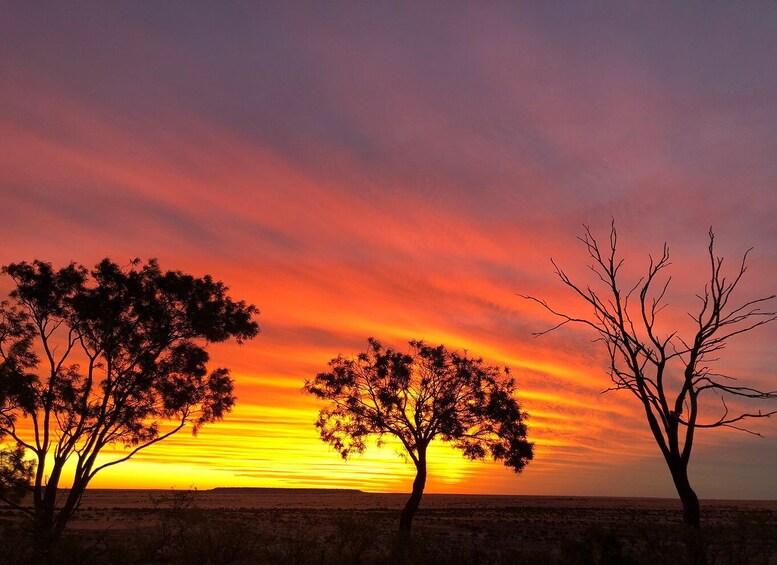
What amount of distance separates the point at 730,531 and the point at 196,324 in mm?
23535

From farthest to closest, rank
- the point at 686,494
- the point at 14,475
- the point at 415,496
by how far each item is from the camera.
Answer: the point at 415,496 → the point at 14,475 → the point at 686,494

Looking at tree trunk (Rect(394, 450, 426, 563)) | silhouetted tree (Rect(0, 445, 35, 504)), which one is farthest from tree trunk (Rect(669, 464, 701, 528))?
silhouetted tree (Rect(0, 445, 35, 504))

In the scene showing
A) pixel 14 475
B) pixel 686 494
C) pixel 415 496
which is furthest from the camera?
pixel 415 496

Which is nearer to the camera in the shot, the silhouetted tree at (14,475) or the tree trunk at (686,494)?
the tree trunk at (686,494)

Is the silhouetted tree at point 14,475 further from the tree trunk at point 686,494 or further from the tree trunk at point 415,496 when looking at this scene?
the tree trunk at point 686,494

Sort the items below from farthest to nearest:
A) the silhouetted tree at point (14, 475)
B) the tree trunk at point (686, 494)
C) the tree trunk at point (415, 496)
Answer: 1. the tree trunk at point (415, 496)
2. the silhouetted tree at point (14, 475)
3. the tree trunk at point (686, 494)

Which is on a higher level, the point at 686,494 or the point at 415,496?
the point at 686,494

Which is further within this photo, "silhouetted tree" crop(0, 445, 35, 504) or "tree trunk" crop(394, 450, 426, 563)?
"tree trunk" crop(394, 450, 426, 563)

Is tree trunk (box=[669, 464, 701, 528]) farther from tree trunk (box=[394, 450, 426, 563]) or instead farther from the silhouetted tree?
the silhouetted tree

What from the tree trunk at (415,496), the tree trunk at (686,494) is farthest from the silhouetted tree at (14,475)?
the tree trunk at (686,494)

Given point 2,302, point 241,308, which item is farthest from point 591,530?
point 2,302

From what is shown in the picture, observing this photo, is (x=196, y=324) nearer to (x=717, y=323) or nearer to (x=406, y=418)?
(x=406, y=418)

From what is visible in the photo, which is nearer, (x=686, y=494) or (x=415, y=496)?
(x=686, y=494)

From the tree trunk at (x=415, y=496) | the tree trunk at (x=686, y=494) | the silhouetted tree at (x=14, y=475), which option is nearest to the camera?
the tree trunk at (x=686, y=494)
